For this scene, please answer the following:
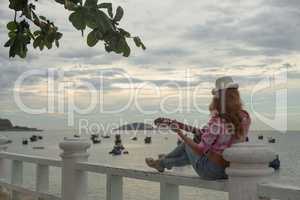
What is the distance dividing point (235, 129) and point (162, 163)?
33.3 inches

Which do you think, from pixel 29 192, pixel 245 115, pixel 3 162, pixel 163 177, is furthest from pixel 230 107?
pixel 3 162

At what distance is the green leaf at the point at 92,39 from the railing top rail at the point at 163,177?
5.29ft

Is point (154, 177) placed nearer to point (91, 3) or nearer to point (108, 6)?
point (108, 6)

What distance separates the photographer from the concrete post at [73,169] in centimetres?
636

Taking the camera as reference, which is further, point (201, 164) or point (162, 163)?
point (162, 163)

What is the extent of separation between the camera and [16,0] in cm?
380

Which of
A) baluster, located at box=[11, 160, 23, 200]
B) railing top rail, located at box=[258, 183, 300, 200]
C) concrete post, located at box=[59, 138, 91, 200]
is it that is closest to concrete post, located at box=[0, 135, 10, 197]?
baluster, located at box=[11, 160, 23, 200]

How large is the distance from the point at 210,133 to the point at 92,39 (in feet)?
5.29

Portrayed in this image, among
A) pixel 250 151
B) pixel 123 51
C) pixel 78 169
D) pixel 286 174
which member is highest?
pixel 123 51

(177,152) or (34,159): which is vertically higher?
(177,152)

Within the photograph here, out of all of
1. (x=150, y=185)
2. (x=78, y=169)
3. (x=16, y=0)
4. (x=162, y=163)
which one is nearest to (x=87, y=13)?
(x=16, y=0)

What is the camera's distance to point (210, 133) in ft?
15.1

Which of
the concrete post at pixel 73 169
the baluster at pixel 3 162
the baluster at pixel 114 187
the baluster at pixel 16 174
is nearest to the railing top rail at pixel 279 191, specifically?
the baluster at pixel 114 187

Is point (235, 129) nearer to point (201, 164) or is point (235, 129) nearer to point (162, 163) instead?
point (201, 164)
